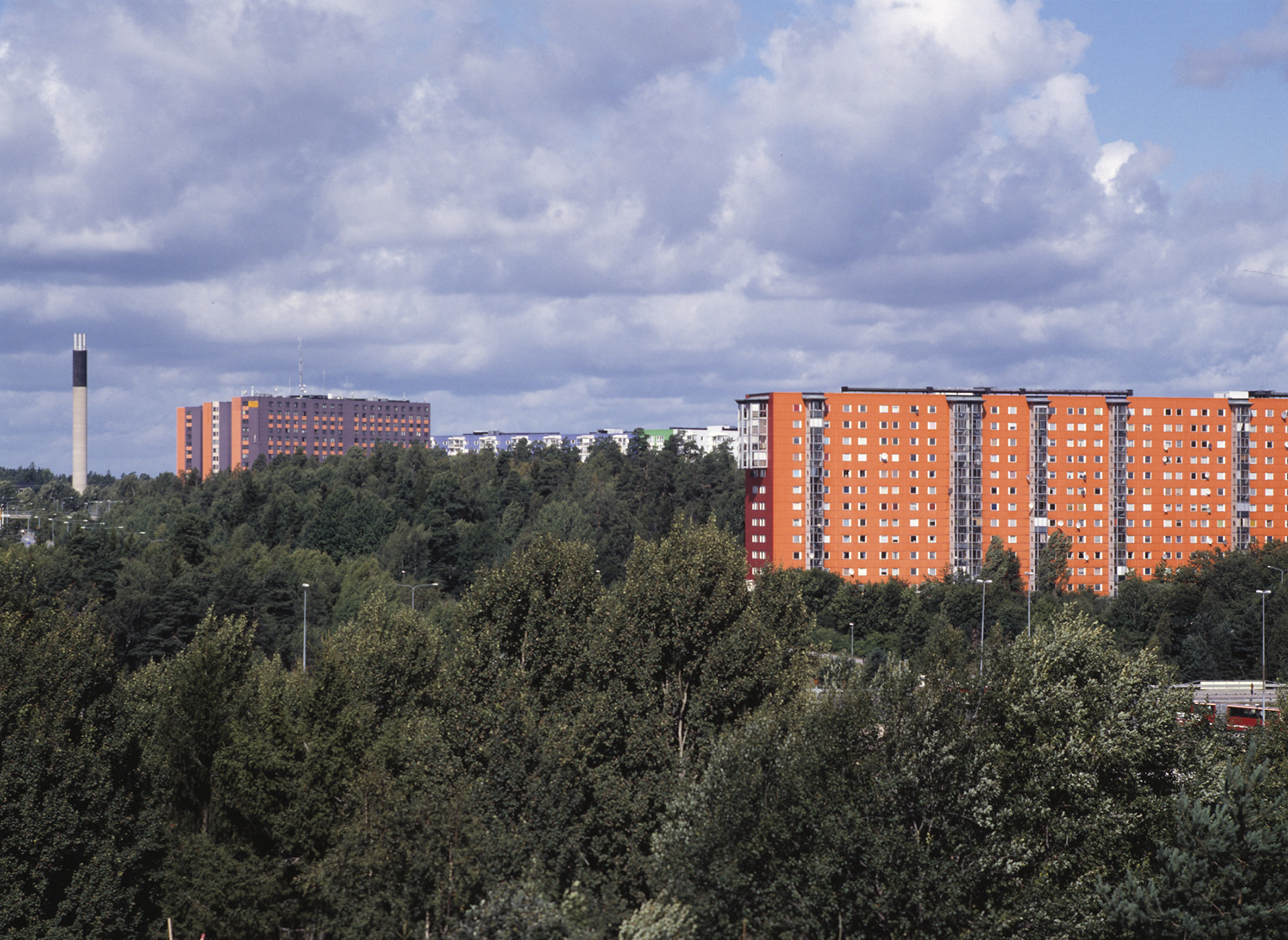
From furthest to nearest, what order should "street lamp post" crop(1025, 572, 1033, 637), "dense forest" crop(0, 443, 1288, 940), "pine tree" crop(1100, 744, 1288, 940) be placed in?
1. "street lamp post" crop(1025, 572, 1033, 637)
2. "dense forest" crop(0, 443, 1288, 940)
3. "pine tree" crop(1100, 744, 1288, 940)

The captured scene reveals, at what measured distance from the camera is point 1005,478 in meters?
136

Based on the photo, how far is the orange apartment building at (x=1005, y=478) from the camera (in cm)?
13388

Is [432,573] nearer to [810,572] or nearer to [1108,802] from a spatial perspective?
[810,572]

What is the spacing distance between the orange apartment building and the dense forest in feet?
281

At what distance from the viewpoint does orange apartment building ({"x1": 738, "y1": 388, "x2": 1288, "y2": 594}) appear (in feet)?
439

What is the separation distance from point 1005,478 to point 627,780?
108 m

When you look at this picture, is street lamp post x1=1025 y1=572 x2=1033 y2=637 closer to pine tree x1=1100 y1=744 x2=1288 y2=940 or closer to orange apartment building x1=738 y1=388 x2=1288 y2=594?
orange apartment building x1=738 y1=388 x2=1288 y2=594

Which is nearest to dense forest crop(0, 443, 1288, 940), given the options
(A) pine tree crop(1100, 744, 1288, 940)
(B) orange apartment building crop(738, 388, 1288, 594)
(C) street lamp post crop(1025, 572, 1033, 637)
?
(A) pine tree crop(1100, 744, 1288, 940)

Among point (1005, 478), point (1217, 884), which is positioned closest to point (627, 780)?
point (1217, 884)

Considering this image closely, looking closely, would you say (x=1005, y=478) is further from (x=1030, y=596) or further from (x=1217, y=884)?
(x=1217, y=884)

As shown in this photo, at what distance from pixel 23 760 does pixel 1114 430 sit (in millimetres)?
124049

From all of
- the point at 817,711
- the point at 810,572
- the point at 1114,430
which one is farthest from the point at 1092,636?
the point at 1114,430

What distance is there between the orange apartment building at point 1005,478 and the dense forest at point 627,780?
281 feet

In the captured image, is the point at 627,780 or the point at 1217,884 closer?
the point at 1217,884
